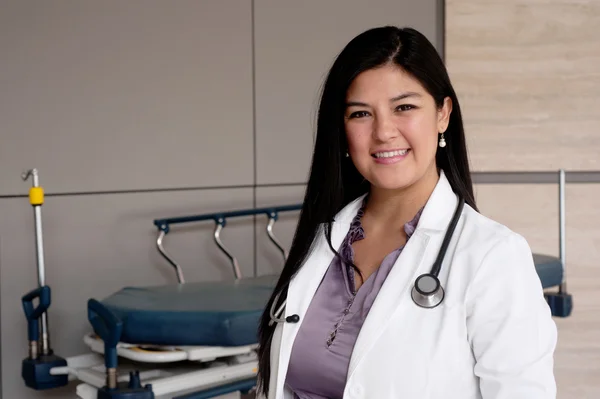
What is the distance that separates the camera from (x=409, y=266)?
→ 1.48m

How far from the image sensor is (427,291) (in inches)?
54.7

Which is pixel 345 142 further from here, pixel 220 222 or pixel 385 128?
pixel 220 222

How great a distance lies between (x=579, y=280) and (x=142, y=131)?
2.14 m

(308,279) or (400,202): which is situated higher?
(400,202)

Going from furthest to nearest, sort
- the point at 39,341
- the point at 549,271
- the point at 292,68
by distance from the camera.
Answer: the point at 292,68 < the point at 549,271 < the point at 39,341

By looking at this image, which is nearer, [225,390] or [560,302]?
[225,390]

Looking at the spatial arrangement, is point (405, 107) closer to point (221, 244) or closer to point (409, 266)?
point (409, 266)

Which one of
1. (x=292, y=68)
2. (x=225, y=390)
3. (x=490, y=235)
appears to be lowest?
(x=225, y=390)

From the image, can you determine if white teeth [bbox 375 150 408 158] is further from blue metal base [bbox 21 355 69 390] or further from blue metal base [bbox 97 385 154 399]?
blue metal base [bbox 21 355 69 390]

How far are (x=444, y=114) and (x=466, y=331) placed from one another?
427 millimetres

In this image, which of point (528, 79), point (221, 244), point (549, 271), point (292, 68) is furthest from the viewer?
point (528, 79)

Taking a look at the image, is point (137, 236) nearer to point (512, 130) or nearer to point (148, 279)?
point (148, 279)

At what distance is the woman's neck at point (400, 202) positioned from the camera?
1588 millimetres

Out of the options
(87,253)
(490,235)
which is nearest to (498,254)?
(490,235)
